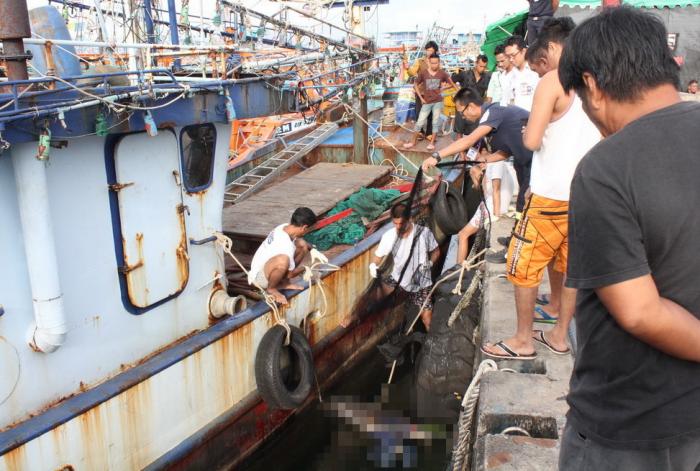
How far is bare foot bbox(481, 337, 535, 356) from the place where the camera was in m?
3.84

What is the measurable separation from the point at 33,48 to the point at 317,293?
3.43m

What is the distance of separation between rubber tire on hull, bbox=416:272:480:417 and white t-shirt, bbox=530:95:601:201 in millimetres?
2390

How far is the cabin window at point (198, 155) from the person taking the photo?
482cm

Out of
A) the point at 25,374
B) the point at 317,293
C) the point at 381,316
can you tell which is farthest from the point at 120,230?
the point at 381,316

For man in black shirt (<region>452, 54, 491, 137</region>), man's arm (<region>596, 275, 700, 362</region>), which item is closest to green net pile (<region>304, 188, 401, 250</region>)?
man in black shirt (<region>452, 54, 491, 137</region>)

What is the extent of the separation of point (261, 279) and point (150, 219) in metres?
1.44

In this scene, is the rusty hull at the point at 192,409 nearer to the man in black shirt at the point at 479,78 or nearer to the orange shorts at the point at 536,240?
the orange shorts at the point at 536,240

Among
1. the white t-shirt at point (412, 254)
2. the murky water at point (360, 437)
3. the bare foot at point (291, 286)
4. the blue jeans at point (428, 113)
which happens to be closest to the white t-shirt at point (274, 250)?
the bare foot at point (291, 286)

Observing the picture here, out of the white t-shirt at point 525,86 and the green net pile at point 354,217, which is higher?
the white t-shirt at point 525,86

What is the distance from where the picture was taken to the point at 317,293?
20.6ft

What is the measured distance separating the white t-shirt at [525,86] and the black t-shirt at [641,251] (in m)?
6.08

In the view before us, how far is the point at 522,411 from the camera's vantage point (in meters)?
3.35

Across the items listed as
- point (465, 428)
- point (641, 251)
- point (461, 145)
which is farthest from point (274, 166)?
point (641, 251)

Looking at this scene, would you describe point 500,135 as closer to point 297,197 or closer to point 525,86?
point 525,86
